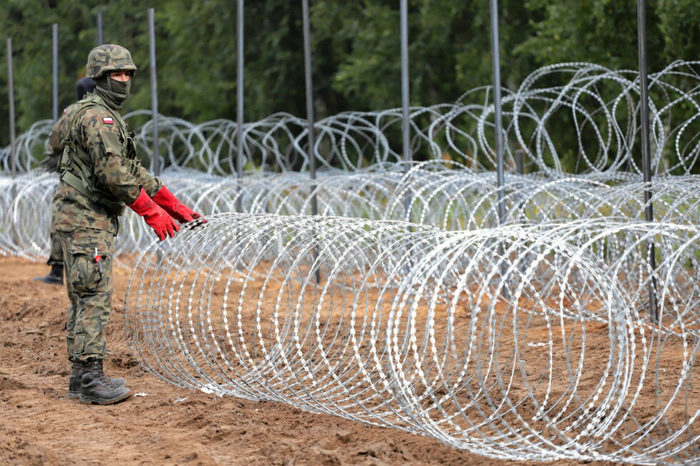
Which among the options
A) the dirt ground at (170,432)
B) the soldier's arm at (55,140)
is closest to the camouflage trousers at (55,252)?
the soldier's arm at (55,140)

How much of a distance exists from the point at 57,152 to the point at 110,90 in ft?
13.6

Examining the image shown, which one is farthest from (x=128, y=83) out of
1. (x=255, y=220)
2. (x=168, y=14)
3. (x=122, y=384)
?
(x=168, y=14)

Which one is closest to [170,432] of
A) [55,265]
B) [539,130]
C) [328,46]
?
[539,130]

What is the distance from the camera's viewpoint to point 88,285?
645 centimetres

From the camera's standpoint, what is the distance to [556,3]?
19734 mm

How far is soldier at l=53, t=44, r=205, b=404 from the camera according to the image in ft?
20.9

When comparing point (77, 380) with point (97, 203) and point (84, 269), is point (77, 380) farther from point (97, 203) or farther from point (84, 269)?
point (97, 203)

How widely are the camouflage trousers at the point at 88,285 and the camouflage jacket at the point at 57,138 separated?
2732mm

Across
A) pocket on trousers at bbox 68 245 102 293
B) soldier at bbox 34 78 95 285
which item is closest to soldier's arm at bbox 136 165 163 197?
pocket on trousers at bbox 68 245 102 293

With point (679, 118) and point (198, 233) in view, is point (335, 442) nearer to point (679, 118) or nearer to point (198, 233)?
point (198, 233)

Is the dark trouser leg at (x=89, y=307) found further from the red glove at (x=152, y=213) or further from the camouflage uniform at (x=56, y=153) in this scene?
the camouflage uniform at (x=56, y=153)

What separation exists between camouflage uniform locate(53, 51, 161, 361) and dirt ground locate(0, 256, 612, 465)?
0.46 m

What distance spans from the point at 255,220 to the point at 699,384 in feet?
10.0

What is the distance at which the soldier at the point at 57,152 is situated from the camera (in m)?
9.55
